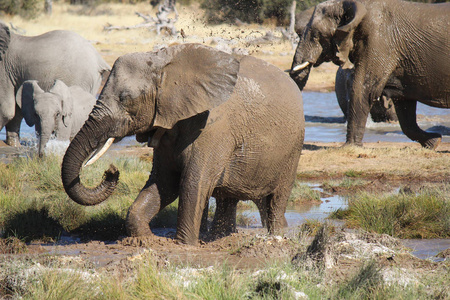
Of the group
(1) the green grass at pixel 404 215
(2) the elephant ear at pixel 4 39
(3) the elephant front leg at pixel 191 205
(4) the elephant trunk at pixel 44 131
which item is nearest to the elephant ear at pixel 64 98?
(4) the elephant trunk at pixel 44 131

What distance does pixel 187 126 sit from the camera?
6020 mm

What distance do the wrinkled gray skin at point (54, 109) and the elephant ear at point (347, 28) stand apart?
15.2 feet

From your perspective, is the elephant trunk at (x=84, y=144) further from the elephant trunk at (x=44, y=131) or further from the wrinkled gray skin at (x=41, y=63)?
the wrinkled gray skin at (x=41, y=63)

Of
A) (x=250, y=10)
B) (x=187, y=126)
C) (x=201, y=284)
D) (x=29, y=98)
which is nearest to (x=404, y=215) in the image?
(x=187, y=126)

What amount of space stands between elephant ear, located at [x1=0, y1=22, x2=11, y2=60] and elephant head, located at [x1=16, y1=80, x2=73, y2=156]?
150 centimetres

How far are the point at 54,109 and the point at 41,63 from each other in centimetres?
230

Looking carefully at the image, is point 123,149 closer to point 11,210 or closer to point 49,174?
point 49,174

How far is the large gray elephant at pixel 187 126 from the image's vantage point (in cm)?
582

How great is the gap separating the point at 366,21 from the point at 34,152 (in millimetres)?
5880

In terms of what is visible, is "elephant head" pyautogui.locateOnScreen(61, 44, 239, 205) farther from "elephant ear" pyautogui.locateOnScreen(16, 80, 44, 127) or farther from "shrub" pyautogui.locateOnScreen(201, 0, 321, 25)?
"shrub" pyautogui.locateOnScreen(201, 0, 321, 25)

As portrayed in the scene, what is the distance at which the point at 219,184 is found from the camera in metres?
6.40

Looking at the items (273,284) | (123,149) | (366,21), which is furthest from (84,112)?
(273,284)

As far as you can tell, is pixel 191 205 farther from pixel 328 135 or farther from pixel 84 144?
pixel 328 135

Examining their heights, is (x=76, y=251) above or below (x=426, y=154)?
above
